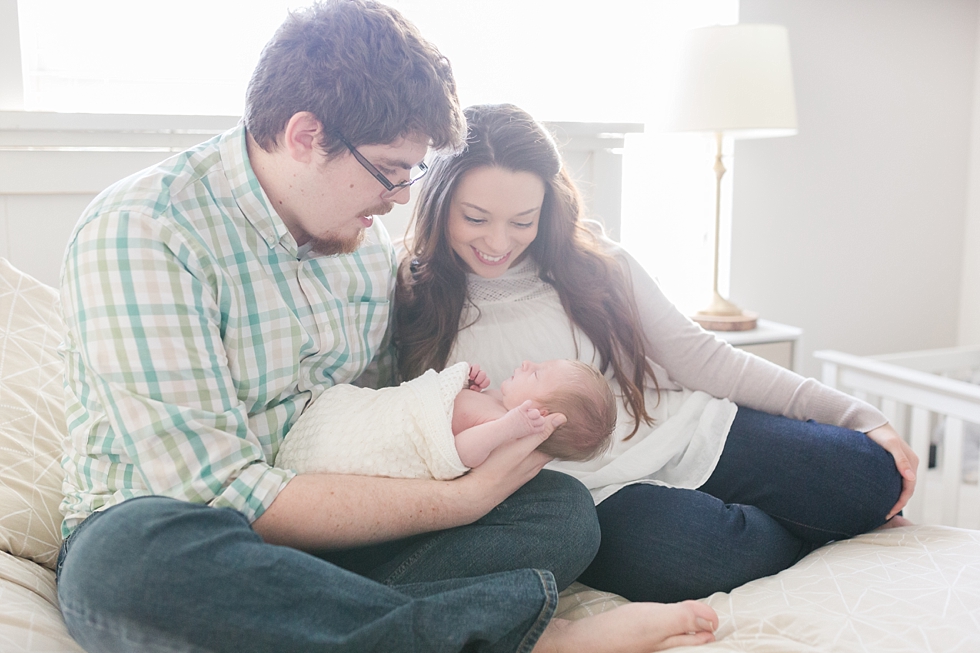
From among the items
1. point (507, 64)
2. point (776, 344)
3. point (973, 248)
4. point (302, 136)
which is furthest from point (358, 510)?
point (973, 248)

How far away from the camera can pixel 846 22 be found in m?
2.73

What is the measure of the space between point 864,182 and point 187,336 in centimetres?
258

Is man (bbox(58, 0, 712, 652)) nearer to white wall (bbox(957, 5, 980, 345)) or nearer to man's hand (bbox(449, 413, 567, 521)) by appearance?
man's hand (bbox(449, 413, 567, 521))

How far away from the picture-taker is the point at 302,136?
116 cm

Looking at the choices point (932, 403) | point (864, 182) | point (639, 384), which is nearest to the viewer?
point (639, 384)

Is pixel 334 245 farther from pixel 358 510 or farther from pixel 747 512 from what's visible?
pixel 747 512

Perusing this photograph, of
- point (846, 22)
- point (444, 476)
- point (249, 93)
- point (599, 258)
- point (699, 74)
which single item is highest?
point (846, 22)

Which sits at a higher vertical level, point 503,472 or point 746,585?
point 503,472

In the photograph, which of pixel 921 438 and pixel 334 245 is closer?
pixel 334 245

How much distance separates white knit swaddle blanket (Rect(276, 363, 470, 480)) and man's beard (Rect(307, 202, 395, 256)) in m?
0.26

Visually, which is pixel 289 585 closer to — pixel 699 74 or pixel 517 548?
Answer: pixel 517 548

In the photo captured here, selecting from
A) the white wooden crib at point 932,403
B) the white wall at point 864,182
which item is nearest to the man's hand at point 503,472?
the white wooden crib at point 932,403

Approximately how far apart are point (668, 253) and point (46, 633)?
226cm

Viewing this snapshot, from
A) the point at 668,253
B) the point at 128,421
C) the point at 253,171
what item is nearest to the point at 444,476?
the point at 128,421
